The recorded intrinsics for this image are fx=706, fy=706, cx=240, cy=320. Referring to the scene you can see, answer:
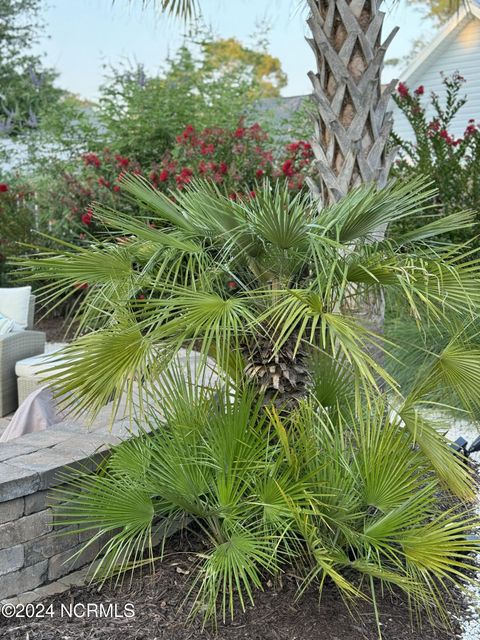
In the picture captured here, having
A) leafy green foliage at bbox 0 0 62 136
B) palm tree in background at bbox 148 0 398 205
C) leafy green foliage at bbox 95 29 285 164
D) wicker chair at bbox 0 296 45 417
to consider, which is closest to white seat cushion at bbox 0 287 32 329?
wicker chair at bbox 0 296 45 417

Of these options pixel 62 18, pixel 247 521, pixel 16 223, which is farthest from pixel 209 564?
pixel 62 18

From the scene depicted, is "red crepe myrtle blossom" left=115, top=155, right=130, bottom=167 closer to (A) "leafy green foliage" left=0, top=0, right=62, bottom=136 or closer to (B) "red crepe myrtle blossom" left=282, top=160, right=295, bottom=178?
(B) "red crepe myrtle blossom" left=282, top=160, right=295, bottom=178

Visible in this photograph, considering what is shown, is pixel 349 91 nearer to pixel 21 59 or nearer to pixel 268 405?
pixel 268 405

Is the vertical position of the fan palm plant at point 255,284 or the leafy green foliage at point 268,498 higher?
the fan palm plant at point 255,284

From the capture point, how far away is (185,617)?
2.75 meters

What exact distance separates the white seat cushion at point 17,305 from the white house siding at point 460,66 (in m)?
13.1

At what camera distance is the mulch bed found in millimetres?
2666

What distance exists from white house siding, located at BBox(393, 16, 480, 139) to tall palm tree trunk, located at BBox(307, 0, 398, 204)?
1311 cm

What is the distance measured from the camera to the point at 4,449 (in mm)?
3254

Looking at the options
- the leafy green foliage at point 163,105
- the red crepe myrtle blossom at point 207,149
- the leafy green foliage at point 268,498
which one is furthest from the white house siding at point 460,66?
the leafy green foliage at point 268,498

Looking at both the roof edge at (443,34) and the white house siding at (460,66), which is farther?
the white house siding at (460,66)

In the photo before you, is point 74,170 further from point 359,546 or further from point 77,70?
point 77,70

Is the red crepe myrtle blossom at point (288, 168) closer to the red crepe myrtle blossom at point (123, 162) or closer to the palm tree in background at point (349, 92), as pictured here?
the red crepe myrtle blossom at point (123, 162)

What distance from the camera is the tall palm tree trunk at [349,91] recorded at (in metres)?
4.48
